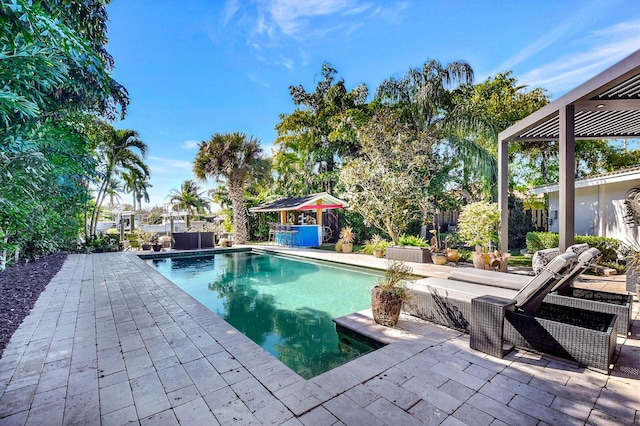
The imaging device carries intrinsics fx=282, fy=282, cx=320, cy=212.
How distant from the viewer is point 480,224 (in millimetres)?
8320

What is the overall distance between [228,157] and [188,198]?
73.4 feet

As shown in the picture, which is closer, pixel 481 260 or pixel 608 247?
pixel 481 260

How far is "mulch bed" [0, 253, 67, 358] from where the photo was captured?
4473 mm

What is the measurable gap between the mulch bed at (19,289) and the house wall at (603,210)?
14.5m

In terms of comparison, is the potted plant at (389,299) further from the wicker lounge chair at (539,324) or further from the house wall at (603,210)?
the house wall at (603,210)

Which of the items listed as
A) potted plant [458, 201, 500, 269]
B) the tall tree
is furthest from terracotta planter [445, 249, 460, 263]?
the tall tree

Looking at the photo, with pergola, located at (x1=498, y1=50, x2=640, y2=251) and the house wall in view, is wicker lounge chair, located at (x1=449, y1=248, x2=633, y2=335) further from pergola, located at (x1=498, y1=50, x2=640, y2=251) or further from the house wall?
the house wall

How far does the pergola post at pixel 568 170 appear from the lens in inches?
201

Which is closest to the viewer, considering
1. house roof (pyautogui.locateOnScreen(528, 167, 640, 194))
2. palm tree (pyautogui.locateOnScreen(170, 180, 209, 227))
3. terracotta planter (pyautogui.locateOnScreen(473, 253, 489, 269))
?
terracotta planter (pyautogui.locateOnScreen(473, 253, 489, 269))

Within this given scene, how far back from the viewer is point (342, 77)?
59.8ft

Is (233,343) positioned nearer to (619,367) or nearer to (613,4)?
(619,367)

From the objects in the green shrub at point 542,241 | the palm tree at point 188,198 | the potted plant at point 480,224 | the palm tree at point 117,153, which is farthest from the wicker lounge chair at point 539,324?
the palm tree at point 188,198

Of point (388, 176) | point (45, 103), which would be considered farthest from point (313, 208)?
point (45, 103)

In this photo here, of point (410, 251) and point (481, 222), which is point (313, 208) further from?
point (481, 222)
